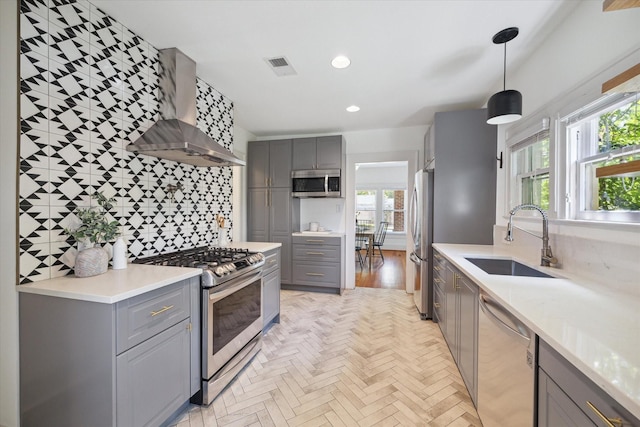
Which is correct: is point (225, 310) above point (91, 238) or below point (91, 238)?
below

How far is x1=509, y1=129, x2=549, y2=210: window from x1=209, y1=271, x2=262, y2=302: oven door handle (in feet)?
8.09

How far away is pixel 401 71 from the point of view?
2.49 m

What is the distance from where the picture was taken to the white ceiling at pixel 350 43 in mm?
1699

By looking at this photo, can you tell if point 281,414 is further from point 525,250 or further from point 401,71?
point 401,71

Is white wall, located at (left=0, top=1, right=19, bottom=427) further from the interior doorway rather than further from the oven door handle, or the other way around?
the interior doorway

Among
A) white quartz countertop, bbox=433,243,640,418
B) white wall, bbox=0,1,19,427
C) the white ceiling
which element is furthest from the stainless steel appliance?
white wall, bbox=0,1,19,427

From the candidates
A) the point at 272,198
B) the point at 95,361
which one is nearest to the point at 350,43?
the point at 95,361

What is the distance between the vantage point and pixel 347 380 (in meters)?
2.02

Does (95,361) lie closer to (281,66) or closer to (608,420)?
(608,420)

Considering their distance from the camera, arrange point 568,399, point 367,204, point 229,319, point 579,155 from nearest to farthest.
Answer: point 568,399 → point 579,155 → point 229,319 → point 367,204

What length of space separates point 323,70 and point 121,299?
2368mm

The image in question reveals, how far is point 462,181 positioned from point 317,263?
7.64ft

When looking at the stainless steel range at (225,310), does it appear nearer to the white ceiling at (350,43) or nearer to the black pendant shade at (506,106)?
the white ceiling at (350,43)

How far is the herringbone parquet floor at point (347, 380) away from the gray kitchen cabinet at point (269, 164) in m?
2.18
